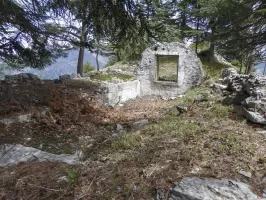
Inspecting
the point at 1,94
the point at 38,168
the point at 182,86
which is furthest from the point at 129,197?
the point at 182,86

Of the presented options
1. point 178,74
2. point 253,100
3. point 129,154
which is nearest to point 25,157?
point 129,154

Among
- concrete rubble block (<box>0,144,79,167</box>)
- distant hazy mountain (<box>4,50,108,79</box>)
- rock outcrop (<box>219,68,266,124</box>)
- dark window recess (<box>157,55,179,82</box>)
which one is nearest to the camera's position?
concrete rubble block (<box>0,144,79,167</box>)

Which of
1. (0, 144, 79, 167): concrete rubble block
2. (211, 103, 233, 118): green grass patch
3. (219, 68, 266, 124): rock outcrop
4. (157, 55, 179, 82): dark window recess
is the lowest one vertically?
(0, 144, 79, 167): concrete rubble block

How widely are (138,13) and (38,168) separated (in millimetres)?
3042

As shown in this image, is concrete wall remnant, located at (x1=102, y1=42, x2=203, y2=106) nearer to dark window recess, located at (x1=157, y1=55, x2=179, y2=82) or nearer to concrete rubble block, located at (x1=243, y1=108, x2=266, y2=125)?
dark window recess, located at (x1=157, y1=55, x2=179, y2=82)

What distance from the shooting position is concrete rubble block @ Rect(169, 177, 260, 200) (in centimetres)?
181

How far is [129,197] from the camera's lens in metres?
1.91

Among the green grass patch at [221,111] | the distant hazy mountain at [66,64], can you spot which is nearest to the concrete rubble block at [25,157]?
the green grass patch at [221,111]

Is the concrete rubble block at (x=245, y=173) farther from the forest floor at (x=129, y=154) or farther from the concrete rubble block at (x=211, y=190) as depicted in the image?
the concrete rubble block at (x=211, y=190)

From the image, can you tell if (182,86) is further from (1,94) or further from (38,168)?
(38,168)

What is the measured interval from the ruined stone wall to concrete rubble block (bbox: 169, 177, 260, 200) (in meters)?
7.03

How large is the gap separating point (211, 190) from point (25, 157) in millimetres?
2423

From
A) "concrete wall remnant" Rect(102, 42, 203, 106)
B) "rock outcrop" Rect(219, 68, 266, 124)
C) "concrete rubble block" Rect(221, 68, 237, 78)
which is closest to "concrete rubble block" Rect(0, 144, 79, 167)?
"rock outcrop" Rect(219, 68, 266, 124)

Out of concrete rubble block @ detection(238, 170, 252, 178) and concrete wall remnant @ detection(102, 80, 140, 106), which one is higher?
concrete wall remnant @ detection(102, 80, 140, 106)
